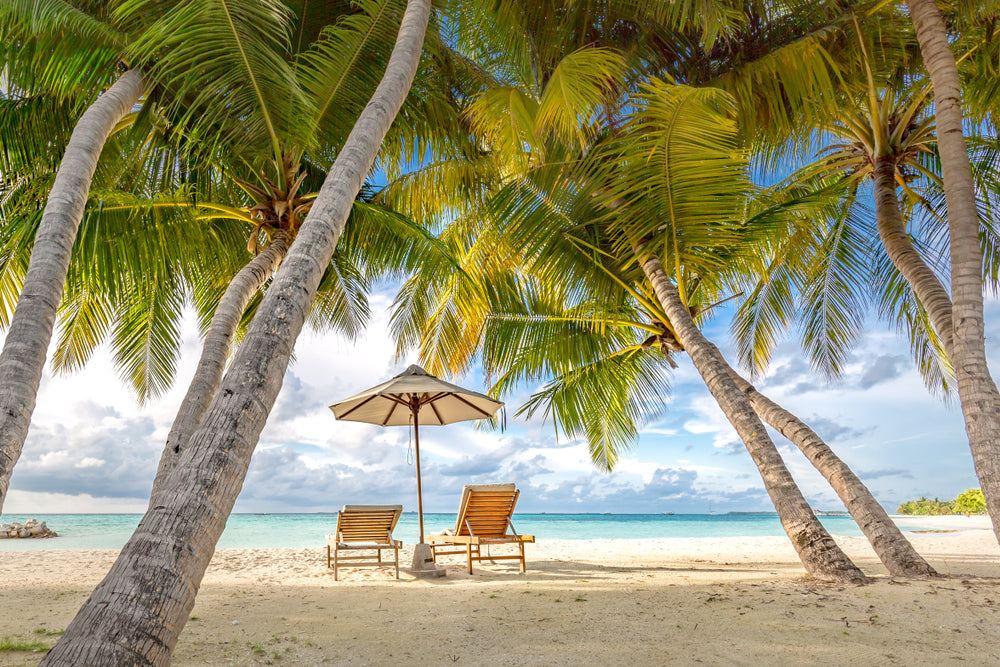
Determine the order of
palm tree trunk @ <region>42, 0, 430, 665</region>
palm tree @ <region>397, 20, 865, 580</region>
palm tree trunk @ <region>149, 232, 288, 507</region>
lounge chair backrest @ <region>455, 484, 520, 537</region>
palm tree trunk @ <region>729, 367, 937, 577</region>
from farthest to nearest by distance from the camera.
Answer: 1. lounge chair backrest @ <region>455, 484, 520, 537</region>
2. palm tree @ <region>397, 20, 865, 580</region>
3. palm tree trunk @ <region>729, 367, 937, 577</region>
4. palm tree trunk @ <region>149, 232, 288, 507</region>
5. palm tree trunk @ <region>42, 0, 430, 665</region>

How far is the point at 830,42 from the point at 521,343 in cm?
542

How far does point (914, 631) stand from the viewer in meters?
3.06

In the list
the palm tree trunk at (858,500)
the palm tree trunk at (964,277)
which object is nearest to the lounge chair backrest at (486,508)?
the palm tree trunk at (858,500)

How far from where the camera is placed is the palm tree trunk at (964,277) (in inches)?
164

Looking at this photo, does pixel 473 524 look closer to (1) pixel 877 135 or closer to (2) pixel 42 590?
(2) pixel 42 590

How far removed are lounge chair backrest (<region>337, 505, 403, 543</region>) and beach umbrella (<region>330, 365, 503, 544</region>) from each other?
0.34m

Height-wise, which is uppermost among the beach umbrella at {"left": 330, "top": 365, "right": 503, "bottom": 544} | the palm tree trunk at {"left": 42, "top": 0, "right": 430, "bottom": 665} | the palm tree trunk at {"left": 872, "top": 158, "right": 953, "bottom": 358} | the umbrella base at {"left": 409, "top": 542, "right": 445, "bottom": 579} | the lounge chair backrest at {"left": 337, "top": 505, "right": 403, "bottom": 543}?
the palm tree trunk at {"left": 872, "top": 158, "right": 953, "bottom": 358}

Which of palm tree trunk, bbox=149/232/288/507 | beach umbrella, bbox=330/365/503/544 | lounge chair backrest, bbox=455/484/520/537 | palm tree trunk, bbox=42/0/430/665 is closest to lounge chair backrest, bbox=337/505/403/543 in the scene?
beach umbrella, bbox=330/365/503/544

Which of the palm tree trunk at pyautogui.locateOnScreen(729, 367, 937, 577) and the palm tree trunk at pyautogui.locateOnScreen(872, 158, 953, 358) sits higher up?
the palm tree trunk at pyautogui.locateOnScreen(872, 158, 953, 358)

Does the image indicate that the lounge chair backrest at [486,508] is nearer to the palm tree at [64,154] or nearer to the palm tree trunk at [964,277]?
the palm tree trunk at [964,277]

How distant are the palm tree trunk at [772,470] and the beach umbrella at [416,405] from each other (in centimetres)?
247

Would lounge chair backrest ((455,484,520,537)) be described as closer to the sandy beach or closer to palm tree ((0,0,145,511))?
the sandy beach

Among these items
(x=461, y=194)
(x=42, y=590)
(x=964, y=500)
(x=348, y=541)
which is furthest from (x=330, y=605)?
(x=964, y=500)

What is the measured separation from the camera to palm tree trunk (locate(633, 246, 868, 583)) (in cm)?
458
